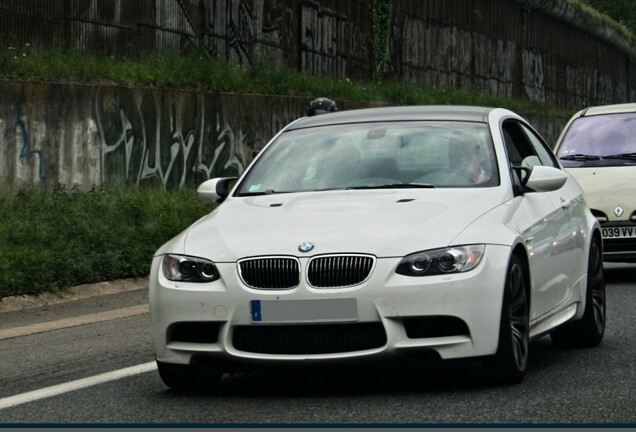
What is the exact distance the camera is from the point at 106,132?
64.4ft

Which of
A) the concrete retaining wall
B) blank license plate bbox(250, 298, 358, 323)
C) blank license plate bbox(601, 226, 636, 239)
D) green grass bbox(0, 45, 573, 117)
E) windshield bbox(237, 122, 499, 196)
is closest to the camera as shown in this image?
blank license plate bbox(250, 298, 358, 323)

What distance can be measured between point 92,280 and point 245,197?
6.05 metres

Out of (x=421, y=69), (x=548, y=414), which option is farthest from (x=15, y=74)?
(x=421, y=69)

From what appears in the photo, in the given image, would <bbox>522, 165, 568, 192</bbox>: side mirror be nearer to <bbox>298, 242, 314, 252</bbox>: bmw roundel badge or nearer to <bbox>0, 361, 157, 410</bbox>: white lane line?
<bbox>298, 242, 314, 252</bbox>: bmw roundel badge

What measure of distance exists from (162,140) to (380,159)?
1232 centimetres

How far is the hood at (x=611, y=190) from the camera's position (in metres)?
15.0

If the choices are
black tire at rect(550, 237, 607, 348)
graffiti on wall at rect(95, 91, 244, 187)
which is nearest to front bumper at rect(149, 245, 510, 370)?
black tire at rect(550, 237, 607, 348)

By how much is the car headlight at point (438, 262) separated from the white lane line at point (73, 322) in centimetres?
430

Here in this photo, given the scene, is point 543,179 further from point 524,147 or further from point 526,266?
point 524,147

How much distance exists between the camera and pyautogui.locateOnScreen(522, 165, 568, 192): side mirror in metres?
8.88

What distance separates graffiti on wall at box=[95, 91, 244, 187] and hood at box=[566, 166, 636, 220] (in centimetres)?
671

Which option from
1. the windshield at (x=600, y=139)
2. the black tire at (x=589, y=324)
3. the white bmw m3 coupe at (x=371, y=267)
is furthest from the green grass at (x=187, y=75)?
the white bmw m3 coupe at (x=371, y=267)

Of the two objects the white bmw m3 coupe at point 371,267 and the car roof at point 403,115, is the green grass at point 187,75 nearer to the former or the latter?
the car roof at point 403,115

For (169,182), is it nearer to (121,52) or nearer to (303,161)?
(121,52)
